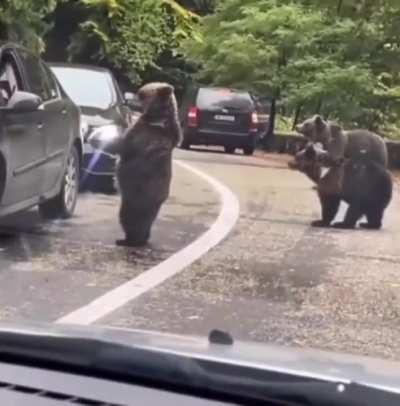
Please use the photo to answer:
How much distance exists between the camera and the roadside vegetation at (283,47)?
3025cm

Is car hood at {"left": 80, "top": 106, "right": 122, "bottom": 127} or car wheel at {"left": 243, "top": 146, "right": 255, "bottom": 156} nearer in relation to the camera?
car hood at {"left": 80, "top": 106, "right": 122, "bottom": 127}

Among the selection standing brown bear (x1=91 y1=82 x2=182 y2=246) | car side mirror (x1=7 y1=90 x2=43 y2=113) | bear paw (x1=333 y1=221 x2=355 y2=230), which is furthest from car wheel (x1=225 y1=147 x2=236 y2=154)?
car side mirror (x1=7 y1=90 x2=43 y2=113)

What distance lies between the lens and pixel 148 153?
11.0m

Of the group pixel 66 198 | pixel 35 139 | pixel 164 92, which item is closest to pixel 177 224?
pixel 66 198

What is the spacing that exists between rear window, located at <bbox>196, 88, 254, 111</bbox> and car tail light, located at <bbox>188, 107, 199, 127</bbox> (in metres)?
0.18

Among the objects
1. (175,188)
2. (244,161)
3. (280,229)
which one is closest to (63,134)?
(280,229)

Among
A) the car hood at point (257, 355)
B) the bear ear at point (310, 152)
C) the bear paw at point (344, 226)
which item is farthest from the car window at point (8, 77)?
the car hood at point (257, 355)

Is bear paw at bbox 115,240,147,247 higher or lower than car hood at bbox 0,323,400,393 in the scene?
lower

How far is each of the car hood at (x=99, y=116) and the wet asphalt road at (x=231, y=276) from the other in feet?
Result: 2.86

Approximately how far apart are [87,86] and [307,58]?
15739mm

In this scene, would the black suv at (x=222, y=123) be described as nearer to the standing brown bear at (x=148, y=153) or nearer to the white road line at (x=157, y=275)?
the white road line at (x=157, y=275)

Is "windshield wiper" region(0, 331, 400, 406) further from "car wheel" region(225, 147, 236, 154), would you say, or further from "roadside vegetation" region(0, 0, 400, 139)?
"car wheel" region(225, 147, 236, 154)

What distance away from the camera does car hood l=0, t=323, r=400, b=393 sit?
253 cm

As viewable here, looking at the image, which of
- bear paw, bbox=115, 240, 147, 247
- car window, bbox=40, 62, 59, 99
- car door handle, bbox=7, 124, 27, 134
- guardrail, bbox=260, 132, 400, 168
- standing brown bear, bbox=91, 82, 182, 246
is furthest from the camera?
guardrail, bbox=260, 132, 400, 168
